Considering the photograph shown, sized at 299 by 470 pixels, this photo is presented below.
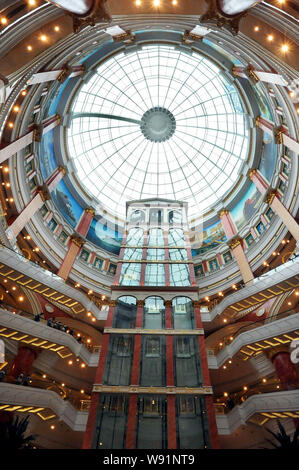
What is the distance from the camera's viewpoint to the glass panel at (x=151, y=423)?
18.4 meters

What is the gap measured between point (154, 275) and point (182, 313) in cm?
622

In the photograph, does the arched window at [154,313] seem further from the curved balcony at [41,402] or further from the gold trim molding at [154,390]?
the curved balcony at [41,402]

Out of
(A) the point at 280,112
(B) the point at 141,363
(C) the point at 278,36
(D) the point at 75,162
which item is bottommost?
(B) the point at 141,363

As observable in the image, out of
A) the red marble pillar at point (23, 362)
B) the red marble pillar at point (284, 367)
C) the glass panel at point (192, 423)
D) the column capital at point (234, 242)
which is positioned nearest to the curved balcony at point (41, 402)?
the red marble pillar at point (23, 362)

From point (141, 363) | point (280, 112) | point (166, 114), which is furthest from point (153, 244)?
point (166, 114)

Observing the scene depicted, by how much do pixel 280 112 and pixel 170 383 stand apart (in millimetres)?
25760

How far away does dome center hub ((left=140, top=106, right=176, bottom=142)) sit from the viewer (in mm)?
48062

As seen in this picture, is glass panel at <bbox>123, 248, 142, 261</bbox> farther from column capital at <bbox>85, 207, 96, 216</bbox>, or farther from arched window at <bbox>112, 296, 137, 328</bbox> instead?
column capital at <bbox>85, 207, 96, 216</bbox>

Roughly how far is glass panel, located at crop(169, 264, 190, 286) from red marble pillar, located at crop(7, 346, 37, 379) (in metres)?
15.0

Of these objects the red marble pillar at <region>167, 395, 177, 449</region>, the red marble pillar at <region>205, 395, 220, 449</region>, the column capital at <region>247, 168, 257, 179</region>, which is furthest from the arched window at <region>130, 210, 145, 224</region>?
the red marble pillar at <region>205, 395, 220, 449</region>

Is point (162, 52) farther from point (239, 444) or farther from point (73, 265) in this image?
point (239, 444)

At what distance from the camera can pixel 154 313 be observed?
27.5m

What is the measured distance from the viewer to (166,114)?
48.2m

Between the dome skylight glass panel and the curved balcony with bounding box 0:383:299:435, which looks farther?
the dome skylight glass panel
